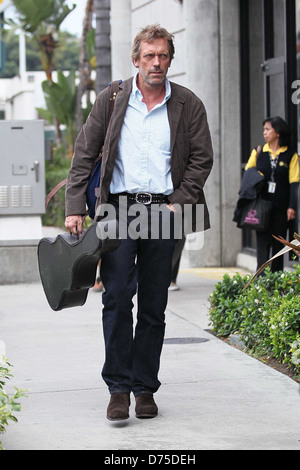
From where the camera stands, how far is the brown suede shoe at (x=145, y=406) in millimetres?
5059

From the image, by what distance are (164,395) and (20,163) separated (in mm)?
5928

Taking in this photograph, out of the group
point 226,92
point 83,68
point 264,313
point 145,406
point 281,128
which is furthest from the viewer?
point 83,68

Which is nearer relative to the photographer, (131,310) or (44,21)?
(131,310)

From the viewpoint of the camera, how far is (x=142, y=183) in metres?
4.99

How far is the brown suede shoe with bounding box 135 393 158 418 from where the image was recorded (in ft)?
16.6

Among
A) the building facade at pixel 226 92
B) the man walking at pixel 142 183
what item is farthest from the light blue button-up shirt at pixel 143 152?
the building facade at pixel 226 92

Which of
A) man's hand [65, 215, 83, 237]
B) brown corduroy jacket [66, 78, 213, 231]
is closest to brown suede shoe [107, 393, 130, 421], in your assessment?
man's hand [65, 215, 83, 237]

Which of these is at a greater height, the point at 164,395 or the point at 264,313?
the point at 264,313

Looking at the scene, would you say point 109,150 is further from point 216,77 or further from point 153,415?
point 216,77

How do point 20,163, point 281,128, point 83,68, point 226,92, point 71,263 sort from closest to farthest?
point 71,263 → point 281,128 → point 20,163 → point 226,92 → point 83,68

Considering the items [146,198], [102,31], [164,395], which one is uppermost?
[102,31]

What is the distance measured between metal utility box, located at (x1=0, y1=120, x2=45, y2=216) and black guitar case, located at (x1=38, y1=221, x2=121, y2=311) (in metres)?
5.87

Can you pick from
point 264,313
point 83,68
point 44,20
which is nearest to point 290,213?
point 264,313

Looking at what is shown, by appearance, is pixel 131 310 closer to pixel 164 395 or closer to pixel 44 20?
pixel 164 395
